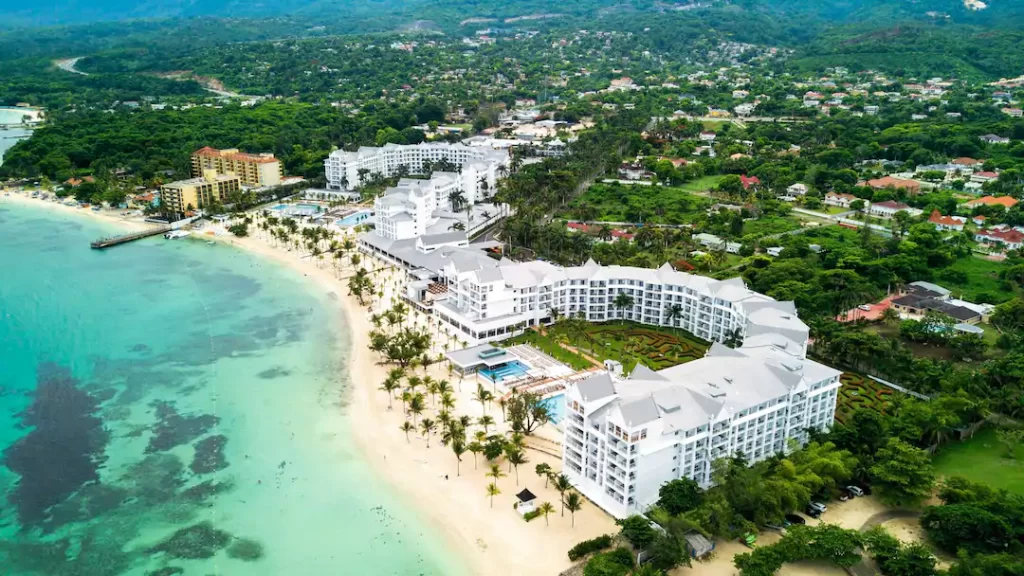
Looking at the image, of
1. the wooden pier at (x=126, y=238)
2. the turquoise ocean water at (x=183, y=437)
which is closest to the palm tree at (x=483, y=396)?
the turquoise ocean water at (x=183, y=437)

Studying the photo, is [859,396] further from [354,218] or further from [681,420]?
[354,218]

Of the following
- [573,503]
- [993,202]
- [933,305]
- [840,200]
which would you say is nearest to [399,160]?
[840,200]

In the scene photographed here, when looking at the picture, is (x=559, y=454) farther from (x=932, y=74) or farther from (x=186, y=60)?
(x=186, y=60)

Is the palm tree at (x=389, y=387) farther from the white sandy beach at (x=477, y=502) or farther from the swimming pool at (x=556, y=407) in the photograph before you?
the swimming pool at (x=556, y=407)

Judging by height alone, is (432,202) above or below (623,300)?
above

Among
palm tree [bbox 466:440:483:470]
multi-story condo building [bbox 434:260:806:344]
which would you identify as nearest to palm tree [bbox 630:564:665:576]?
palm tree [bbox 466:440:483:470]

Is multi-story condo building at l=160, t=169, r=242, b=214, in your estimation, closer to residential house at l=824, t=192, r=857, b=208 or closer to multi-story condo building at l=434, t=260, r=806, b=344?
multi-story condo building at l=434, t=260, r=806, b=344

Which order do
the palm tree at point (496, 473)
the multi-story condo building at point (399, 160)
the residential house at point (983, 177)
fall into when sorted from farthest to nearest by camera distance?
the multi-story condo building at point (399, 160)
the residential house at point (983, 177)
the palm tree at point (496, 473)
